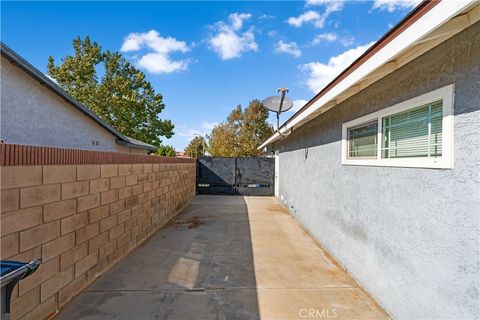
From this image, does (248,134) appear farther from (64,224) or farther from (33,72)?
(64,224)

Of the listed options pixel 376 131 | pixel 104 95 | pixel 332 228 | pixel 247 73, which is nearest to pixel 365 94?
pixel 376 131

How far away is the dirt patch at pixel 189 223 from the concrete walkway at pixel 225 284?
2.90 ft

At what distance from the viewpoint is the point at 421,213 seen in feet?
7.82

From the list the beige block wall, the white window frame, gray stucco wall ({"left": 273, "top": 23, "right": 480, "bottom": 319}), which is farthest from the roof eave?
the white window frame

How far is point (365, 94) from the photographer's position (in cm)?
369

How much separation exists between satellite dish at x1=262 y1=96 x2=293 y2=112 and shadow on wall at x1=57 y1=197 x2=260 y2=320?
3601mm

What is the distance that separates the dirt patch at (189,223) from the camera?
679 cm

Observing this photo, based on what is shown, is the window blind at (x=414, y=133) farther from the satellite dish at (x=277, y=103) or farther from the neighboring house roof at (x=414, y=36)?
the satellite dish at (x=277, y=103)

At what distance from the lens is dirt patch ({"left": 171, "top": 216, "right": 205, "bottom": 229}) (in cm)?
679

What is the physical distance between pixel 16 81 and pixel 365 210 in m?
8.90

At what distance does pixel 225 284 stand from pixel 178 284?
639mm

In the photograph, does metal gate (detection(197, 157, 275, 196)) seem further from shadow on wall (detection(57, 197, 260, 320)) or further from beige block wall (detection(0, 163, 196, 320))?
beige block wall (detection(0, 163, 196, 320))

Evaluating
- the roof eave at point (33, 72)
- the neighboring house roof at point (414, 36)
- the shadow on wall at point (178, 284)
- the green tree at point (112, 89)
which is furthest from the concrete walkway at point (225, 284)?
the green tree at point (112, 89)

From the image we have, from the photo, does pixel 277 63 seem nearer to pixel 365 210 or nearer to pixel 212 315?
pixel 365 210
